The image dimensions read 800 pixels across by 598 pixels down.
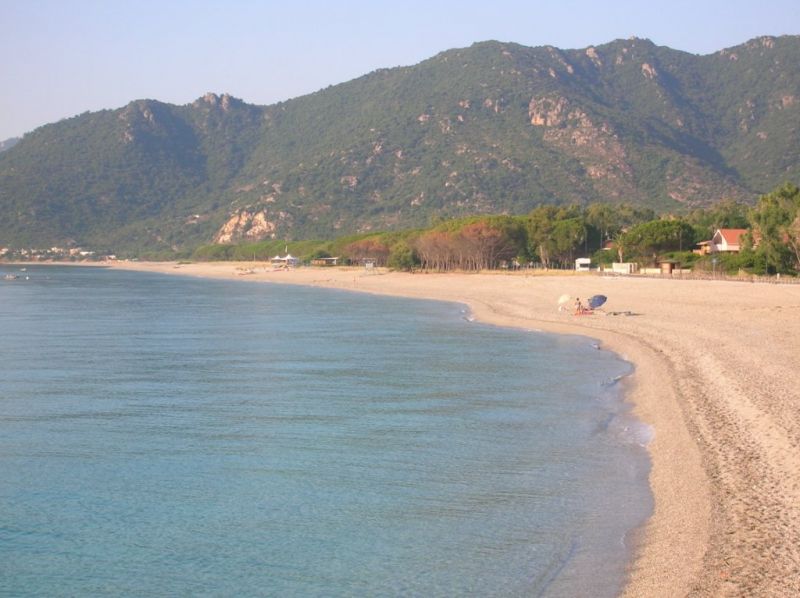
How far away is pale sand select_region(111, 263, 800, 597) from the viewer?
9672 millimetres

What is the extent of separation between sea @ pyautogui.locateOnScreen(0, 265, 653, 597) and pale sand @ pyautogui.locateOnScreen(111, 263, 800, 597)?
55 cm

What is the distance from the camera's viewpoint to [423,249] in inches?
4195

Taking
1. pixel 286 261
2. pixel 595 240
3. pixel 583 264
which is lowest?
pixel 583 264

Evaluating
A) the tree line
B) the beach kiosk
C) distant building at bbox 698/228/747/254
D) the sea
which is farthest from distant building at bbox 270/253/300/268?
the sea

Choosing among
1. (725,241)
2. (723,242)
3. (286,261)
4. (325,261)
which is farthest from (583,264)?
(286,261)

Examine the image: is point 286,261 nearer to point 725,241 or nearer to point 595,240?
point 595,240

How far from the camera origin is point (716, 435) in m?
15.7

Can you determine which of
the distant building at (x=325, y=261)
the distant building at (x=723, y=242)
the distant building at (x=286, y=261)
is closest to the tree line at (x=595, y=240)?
the distant building at (x=723, y=242)

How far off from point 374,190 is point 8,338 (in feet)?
541

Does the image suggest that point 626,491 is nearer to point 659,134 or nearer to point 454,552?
point 454,552

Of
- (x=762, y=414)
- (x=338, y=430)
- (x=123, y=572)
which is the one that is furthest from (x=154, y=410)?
(x=762, y=414)

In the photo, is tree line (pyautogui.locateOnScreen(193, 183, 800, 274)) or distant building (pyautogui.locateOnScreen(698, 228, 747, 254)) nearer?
tree line (pyautogui.locateOnScreen(193, 183, 800, 274))

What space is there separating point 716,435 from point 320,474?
6.58m

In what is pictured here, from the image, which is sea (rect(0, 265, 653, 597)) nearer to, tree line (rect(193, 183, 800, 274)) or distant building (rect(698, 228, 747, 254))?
tree line (rect(193, 183, 800, 274))
